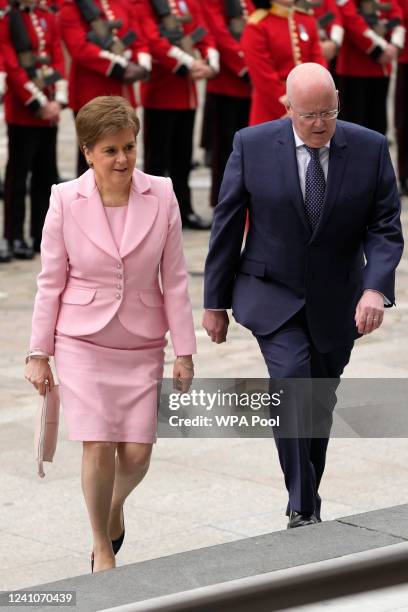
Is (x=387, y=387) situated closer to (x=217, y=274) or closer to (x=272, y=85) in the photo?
(x=217, y=274)

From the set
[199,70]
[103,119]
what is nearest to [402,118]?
[199,70]

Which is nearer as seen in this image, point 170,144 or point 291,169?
point 291,169

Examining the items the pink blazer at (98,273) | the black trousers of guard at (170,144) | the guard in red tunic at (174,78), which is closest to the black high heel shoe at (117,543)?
the pink blazer at (98,273)

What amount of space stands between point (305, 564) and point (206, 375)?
9.68 feet

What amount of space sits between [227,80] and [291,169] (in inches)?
262

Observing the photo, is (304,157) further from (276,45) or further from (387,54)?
(387,54)

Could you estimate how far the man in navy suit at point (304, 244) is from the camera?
5.33m

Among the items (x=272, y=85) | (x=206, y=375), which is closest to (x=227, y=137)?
(x=272, y=85)

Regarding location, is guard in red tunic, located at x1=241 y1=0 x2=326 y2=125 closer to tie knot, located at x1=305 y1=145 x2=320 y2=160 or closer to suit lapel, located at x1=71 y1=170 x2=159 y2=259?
tie knot, located at x1=305 y1=145 x2=320 y2=160

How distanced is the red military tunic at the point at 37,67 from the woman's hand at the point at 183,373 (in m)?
5.54

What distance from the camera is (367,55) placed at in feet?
42.0

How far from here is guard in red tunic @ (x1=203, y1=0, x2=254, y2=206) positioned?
11.7 m

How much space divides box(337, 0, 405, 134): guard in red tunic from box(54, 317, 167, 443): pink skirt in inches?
316

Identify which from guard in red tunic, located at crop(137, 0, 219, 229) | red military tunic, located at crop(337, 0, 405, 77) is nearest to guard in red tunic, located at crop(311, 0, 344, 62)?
red military tunic, located at crop(337, 0, 405, 77)
